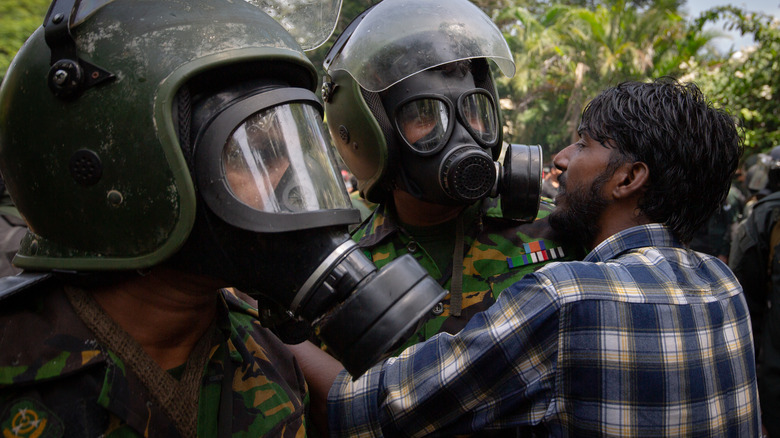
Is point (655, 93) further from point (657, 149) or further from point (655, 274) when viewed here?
point (655, 274)

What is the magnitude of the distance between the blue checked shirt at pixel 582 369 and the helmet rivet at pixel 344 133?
1.12m

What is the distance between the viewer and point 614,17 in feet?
53.9

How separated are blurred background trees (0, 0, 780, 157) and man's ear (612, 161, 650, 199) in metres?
2.56

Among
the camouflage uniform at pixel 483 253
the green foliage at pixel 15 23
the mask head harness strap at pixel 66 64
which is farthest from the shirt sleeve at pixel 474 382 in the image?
the green foliage at pixel 15 23

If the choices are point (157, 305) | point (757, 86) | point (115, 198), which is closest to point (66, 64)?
point (115, 198)

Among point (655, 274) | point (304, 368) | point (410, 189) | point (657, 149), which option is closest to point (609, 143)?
point (657, 149)

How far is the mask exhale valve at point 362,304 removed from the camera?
3.79 ft

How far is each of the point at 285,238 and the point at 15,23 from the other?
23.9ft

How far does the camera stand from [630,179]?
206 cm

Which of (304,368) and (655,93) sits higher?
(655,93)

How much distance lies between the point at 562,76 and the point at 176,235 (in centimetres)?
1949

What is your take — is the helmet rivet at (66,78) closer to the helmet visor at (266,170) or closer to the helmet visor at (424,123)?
the helmet visor at (266,170)

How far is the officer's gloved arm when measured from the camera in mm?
1834

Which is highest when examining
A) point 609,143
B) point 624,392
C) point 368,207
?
point 609,143
